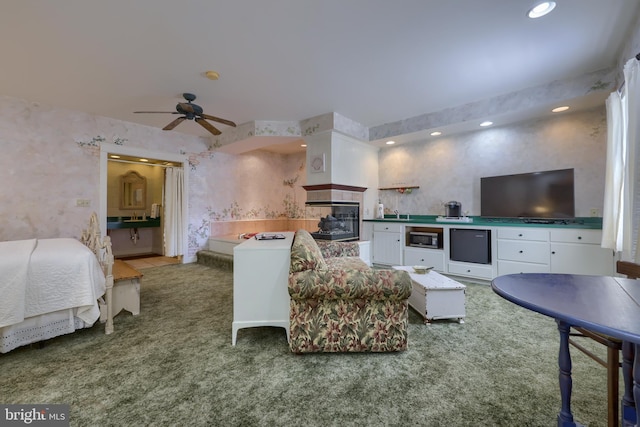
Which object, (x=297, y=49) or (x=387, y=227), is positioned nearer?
(x=297, y=49)

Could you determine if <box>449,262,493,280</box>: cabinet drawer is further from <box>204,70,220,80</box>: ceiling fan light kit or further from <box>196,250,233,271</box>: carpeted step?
<box>204,70,220,80</box>: ceiling fan light kit

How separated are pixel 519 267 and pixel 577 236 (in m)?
0.68

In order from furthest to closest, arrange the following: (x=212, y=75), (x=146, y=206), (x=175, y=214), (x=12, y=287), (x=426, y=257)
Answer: (x=146, y=206)
(x=175, y=214)
(x=426, y=257)
(x=212, y=75)
(x=12, y=287)

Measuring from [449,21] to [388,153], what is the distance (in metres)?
3.04

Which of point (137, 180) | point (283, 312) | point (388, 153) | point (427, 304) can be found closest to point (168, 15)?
point (283, 312)

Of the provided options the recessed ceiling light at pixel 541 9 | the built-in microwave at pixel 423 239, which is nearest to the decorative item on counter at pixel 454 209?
the built-in microwave at pixel 423 239

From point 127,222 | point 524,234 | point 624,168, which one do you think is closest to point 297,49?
point 624,168

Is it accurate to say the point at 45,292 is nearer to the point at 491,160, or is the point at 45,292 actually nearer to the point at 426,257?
the point at 426,257

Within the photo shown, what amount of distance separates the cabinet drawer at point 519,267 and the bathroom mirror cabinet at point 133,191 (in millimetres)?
7315

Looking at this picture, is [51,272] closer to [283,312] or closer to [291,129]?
[283,312]

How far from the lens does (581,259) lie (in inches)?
115

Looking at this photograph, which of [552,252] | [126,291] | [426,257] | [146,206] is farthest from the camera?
[146,206]

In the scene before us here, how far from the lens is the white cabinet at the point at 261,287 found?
1.98 meters

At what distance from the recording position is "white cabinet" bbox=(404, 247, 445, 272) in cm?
392
